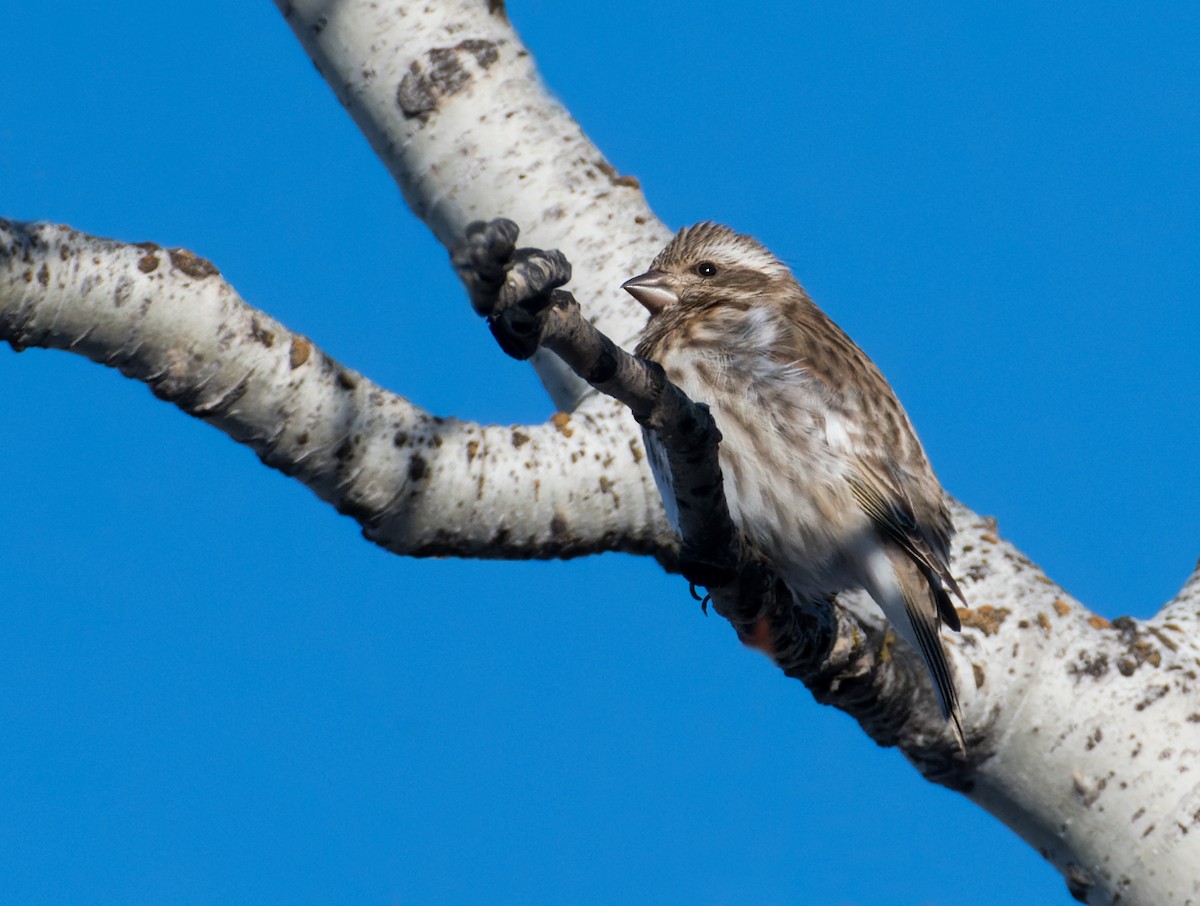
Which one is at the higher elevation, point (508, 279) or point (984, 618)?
point (984, 618)

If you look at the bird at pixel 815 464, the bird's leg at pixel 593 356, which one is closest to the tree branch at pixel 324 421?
the bird at pixel 815 464

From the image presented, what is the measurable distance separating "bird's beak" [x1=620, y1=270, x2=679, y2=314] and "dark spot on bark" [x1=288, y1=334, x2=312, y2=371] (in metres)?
1.60

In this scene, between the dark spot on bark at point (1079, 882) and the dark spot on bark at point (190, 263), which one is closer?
the dark spot on bark at point (190, 263)

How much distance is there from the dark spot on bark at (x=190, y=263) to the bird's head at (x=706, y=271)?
70.9 inches

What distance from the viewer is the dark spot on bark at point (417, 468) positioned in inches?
163

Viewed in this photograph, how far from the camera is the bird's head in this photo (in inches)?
209

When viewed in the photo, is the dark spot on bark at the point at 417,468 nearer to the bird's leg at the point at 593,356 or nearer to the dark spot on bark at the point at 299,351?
the dark spot on bark at the point at 299,351

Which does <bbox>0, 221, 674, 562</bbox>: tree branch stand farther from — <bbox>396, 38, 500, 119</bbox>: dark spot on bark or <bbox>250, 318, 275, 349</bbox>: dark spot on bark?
<bbox>396, 38, 500, 119</bbox>: dark spot on bark

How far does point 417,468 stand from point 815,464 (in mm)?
1368

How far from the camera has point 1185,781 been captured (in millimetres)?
4359

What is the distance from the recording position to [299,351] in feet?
12.7

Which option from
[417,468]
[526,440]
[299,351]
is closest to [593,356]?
[299,351]

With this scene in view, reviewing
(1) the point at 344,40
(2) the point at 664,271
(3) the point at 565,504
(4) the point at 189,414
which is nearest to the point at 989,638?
(3) the point at 565,504

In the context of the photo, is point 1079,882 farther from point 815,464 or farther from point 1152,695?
point 815,464
